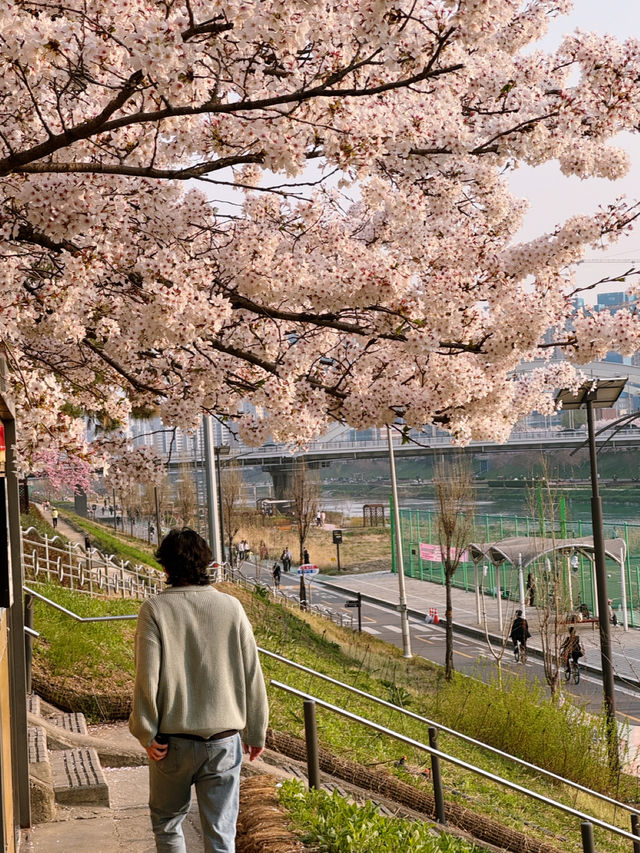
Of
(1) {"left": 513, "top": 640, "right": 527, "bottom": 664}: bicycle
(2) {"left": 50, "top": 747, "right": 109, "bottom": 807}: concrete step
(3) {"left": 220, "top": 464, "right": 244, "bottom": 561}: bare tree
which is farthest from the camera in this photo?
(3) {"left": 220, "top": 464, "right": 244, "bottom": 561}: bare tree

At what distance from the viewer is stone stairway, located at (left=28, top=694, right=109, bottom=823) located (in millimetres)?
5453

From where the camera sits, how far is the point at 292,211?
8945 millimetres

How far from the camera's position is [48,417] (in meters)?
7.39

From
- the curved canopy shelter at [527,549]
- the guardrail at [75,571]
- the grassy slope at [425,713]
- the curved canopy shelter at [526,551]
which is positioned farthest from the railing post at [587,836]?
the curved canopy shelter at [527,549]

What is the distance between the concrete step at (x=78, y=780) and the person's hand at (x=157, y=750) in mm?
2335

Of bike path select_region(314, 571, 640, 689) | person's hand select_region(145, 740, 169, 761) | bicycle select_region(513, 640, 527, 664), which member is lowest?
bike path select_region(314, 571, 640, 689)

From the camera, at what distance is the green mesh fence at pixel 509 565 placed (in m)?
35.1

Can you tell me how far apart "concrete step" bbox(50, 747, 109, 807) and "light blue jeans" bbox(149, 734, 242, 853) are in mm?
2156

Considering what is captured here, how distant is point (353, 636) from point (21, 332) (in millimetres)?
23225

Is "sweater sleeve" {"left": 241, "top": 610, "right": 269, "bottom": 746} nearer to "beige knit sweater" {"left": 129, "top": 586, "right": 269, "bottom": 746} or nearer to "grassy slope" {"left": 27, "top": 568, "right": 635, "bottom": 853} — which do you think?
"beige knit sweater" {"left": 129, "top": 586, "right": 269, "bottom": 746}

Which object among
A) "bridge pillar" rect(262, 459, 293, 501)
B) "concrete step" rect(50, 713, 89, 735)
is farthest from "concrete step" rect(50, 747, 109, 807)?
"bridge pillar" rect(262, 459, 293, 501)

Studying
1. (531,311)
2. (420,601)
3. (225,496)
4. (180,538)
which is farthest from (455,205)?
(225,496)

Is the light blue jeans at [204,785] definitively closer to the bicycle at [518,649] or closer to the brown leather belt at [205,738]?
the brown leather belt at [205,738]

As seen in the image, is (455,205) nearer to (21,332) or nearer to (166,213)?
(166,213)
